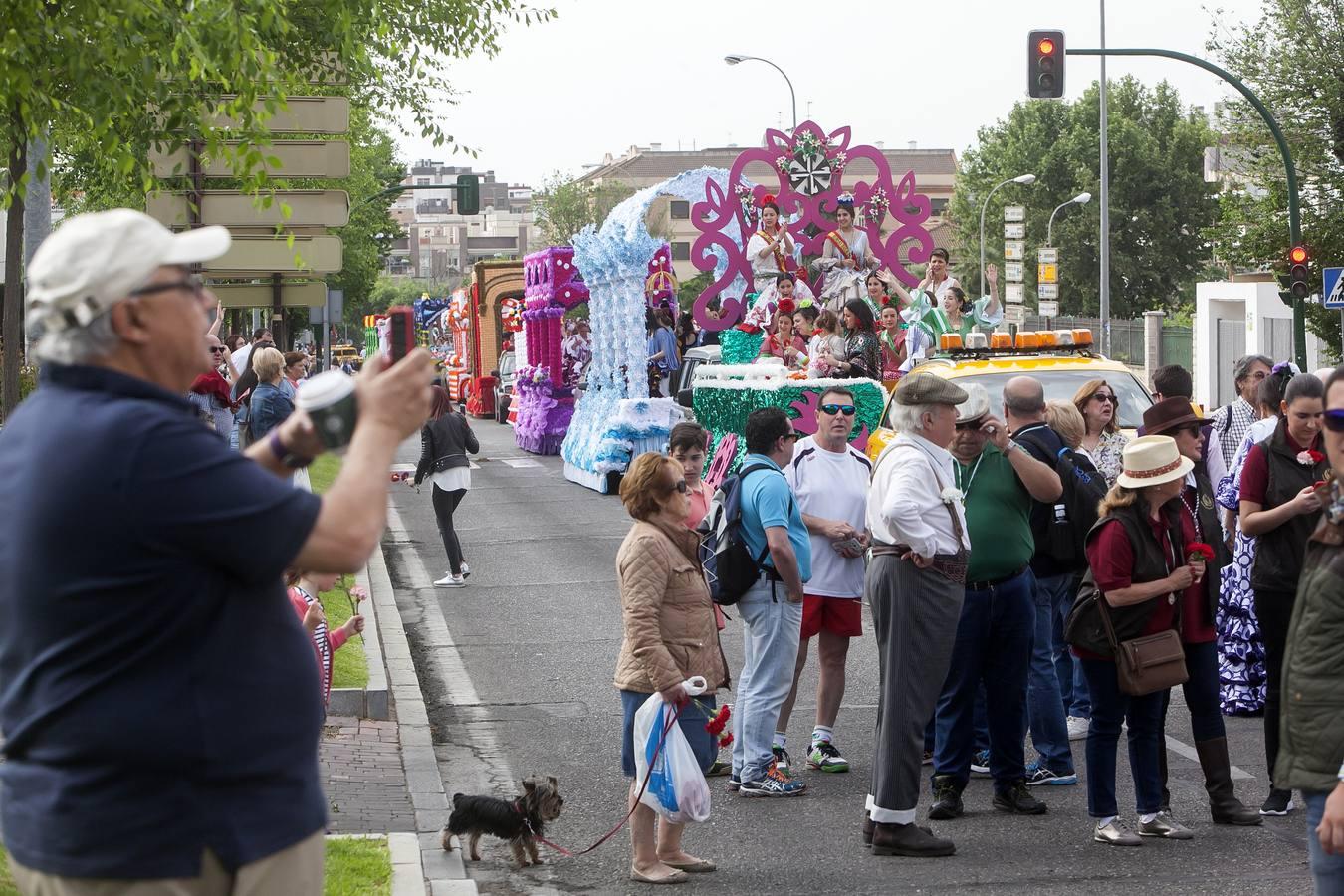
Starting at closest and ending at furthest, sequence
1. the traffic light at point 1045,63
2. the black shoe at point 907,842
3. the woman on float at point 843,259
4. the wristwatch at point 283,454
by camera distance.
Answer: the wristwatch at point 283,454 < the black shoe at point 907,842 < the woman on float at point 843,259 < the traffic light at point 1045,63

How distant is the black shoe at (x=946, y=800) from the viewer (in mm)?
7109

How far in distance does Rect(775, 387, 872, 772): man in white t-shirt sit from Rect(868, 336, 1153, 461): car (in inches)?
156

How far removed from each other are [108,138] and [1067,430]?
4536mm

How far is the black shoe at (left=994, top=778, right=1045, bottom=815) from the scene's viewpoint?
7184 mm

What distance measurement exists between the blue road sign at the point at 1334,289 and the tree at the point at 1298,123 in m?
10.4

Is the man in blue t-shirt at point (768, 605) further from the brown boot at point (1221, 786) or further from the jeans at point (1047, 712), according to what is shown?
the brown boot at point (1221, 786)

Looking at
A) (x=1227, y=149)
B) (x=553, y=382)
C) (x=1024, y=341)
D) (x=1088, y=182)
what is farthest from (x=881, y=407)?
(x=1088, y=182)

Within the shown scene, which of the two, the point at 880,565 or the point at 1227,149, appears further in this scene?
the point at 1227,149

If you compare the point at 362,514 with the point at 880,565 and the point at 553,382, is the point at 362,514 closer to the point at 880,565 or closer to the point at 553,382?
the point at 880,565

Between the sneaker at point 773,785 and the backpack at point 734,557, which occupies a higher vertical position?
the backpack at point 734,557

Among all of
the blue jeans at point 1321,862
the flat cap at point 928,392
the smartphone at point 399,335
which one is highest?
the smartphone at point 399,335

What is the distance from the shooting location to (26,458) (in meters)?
2.70

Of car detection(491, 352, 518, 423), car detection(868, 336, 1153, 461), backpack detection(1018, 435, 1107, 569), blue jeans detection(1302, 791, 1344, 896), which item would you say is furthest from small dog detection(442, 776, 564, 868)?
car detection(491, 352, 518, 423)

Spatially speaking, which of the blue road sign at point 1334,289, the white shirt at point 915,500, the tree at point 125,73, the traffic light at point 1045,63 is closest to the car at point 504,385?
the traffic light at point 1045,63
